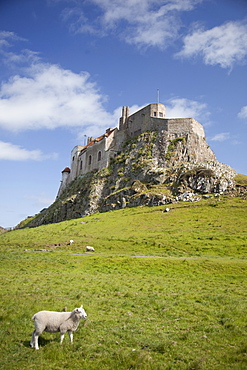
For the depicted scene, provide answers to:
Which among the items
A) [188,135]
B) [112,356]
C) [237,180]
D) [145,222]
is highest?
[188,135]

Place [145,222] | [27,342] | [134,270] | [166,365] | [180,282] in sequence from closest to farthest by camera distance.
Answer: [166,365], [27,342], [180,282], [134,270], [145,222]

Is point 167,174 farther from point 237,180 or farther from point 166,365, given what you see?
point 166,365

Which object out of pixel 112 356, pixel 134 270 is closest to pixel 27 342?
pixel 112 356

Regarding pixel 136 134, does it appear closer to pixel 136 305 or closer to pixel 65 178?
pixel 65 178

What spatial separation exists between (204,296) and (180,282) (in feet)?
18.2

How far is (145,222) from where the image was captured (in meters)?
63.2

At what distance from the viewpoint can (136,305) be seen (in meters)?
17.4

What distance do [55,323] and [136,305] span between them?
6467 mm

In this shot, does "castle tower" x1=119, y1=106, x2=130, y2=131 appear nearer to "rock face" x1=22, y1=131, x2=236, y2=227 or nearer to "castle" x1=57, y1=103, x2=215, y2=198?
"castle" x1=57, y1=103, x2=215, y2=198

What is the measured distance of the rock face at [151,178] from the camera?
77.9 m

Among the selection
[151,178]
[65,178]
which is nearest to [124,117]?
[151,178]

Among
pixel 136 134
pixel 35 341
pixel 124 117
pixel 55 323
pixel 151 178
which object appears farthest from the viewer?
pixel 124 117

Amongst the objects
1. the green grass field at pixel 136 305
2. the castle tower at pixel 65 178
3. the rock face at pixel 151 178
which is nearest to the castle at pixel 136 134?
the rock face at pixel 151 178

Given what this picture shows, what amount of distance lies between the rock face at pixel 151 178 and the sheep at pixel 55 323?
64.7 metres
